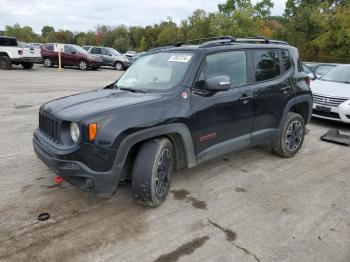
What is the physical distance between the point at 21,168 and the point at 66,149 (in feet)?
5.98

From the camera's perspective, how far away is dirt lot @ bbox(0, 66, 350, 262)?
306 cm

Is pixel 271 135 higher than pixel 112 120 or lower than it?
lower

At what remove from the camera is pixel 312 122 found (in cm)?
830

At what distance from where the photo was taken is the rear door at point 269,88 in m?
4.81

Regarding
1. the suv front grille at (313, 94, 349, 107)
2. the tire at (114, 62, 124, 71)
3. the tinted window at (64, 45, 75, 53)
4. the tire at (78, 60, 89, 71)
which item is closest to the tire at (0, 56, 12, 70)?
the tinted window at (64, 45, 75, 53)

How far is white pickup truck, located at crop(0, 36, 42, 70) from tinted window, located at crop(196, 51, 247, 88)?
1729cm

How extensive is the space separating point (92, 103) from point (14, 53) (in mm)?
17638

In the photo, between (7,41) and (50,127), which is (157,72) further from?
(7,41)

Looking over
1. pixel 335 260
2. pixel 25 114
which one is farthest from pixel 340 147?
pixel 25 114

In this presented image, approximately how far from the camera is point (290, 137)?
219 inches

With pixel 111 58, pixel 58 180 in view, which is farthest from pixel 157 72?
pixel 111 58

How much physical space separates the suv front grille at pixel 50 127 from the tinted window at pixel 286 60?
3.57 meters

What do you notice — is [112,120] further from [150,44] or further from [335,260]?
→ [150,44]

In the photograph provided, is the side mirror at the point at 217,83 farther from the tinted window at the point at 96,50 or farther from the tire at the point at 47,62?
the tinted window at the point at 96,50
